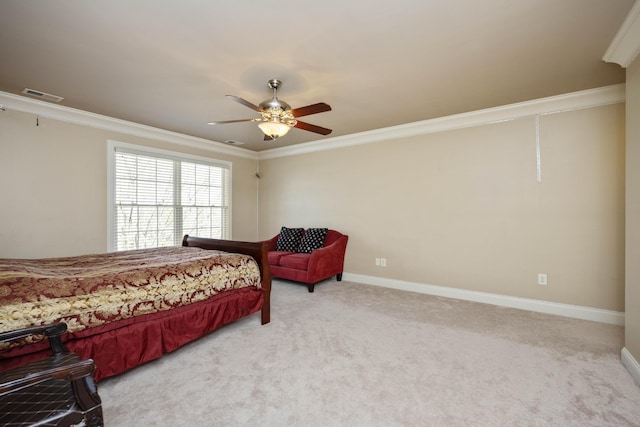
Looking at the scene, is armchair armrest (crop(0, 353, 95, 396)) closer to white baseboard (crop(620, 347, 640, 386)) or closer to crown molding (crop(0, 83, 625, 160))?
white baseboard (crop(620, 347, 640, 386))

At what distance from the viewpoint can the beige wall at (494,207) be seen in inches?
124

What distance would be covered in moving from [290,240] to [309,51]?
337 cm

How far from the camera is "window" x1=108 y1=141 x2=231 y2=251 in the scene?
13.7 feet

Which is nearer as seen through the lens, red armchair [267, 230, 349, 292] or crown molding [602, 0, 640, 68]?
crown molding [602, 0, 640, 68]

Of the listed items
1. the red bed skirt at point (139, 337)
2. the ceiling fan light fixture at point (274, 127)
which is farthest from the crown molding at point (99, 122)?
the red bed skirt at point (139, 337)

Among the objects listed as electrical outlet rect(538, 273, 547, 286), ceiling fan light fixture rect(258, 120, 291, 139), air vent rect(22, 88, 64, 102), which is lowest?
electrical outlet rect(538, 273, 547, 286)

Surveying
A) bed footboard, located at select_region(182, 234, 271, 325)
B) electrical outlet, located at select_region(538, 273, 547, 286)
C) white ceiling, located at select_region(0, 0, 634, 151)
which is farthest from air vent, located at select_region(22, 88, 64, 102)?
electrical outlet, located at select_region(538, 273, 547, 286)

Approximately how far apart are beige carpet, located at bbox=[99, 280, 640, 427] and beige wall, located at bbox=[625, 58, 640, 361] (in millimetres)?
338

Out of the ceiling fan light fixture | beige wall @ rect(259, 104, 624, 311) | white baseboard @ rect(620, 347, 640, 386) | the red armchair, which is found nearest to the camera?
white baseboard @ rect(620, 347, 640, 386)

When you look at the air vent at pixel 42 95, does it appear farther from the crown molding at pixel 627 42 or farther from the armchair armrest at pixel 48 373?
the crown molding at pixel 627 42

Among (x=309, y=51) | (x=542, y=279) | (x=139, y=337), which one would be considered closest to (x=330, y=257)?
(x=542, y=279)

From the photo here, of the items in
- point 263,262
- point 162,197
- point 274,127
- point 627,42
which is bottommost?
point 263,262

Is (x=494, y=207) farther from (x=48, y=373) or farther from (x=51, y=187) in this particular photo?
(x=51, y=187)

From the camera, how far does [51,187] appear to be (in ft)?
11.7
